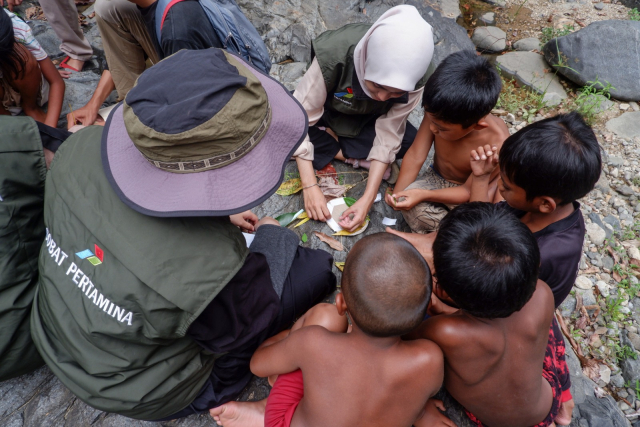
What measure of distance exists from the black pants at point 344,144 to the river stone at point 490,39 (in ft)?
9.60

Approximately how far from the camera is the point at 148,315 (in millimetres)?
1329

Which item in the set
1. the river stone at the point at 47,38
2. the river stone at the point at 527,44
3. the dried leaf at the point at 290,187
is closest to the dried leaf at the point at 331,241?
the dried leaf at the point at 290,187

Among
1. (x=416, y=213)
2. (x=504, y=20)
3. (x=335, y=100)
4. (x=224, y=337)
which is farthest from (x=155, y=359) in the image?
(x=504, y=20)

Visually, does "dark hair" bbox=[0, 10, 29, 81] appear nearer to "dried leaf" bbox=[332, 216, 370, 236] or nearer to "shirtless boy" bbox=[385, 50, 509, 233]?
"dried leaf" bbox=[332, 216, 370, 236]

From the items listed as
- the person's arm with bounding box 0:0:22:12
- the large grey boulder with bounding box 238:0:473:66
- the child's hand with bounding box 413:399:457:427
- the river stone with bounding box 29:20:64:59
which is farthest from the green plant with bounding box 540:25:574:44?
the person's arm with bounding box 0:0:22:12

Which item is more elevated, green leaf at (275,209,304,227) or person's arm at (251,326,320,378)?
person's arm at (251,326,320,378)

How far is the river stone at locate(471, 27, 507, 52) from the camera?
16.9 feet

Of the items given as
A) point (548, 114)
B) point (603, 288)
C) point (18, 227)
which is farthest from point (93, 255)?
point (548, 114)

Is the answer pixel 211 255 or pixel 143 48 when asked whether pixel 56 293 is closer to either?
pixel 211 255

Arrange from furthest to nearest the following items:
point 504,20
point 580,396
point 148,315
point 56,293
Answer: point 504,20 → point 580,396 → point 56,293 → point 148,315

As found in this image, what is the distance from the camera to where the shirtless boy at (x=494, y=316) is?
4.92 ft

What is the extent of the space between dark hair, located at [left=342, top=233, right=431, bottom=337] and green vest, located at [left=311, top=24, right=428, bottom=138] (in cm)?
150

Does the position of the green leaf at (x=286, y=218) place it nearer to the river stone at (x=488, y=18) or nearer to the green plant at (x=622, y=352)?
the green plant at (x=622, y=352)

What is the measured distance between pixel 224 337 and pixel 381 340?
64cm
